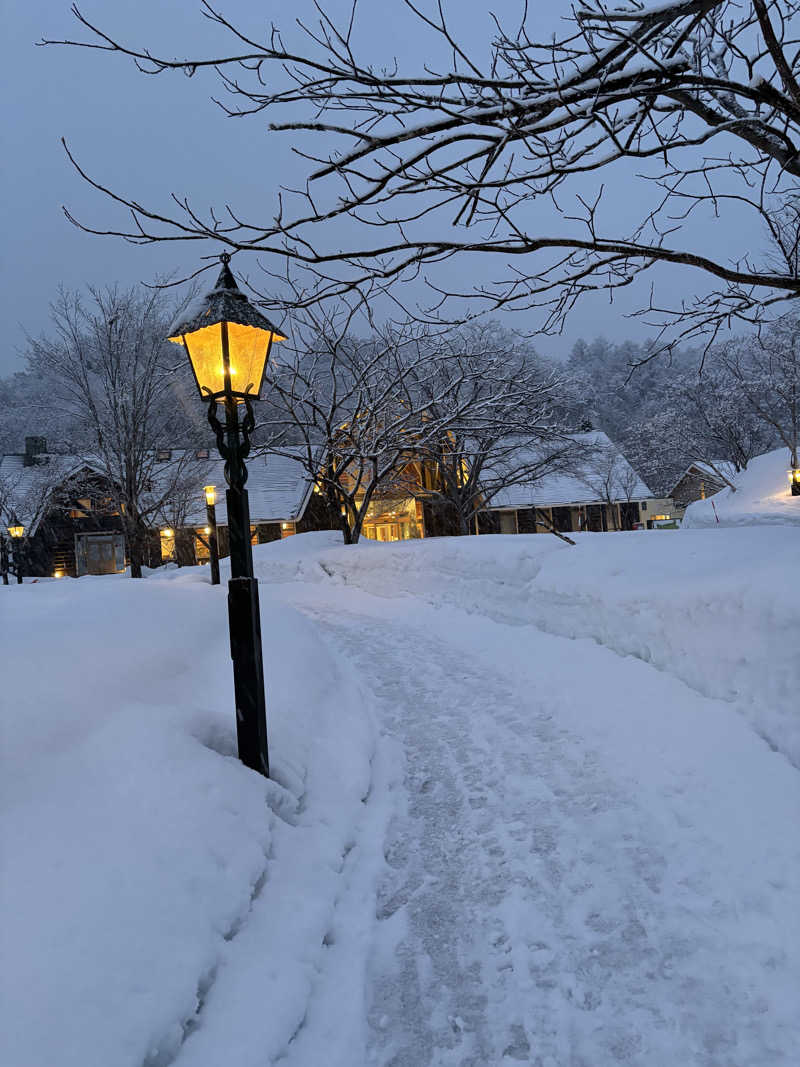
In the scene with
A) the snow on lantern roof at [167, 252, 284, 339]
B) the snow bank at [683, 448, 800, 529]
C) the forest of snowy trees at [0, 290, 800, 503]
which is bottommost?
the snow bank at [683, 448, 800, 529]

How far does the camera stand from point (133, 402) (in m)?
20.3

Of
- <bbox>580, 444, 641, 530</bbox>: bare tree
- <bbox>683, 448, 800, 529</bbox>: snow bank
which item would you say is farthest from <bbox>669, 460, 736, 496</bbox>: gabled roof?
<bbox>580, 444, 641, 530</bbox>: bare tree

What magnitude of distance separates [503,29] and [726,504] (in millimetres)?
29843

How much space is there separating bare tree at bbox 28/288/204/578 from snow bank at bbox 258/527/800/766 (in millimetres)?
13525

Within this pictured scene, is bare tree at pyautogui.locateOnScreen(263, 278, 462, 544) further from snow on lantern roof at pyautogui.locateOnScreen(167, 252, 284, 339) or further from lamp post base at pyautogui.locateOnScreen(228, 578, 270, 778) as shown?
lamp post base at pyautogui.locateOnScreen(228, 578, 270, 778)

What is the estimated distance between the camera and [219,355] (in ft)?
13.1

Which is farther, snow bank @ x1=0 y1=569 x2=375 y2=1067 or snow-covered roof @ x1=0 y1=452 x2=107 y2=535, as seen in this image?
snow-covered roof @ x1=0 y1=452 x2=107 y2=535

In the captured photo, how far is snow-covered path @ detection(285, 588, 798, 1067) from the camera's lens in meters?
2.22

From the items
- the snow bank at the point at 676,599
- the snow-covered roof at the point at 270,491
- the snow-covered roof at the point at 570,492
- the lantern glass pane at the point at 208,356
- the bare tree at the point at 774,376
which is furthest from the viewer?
the snow-covered roof at the point at 570,492

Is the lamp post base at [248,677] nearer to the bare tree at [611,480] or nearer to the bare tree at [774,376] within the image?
the bare tree at [774,376]

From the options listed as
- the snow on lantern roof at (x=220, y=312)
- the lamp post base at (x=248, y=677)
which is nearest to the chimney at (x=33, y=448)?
the snow on lantern roof at (x=220, y=312)

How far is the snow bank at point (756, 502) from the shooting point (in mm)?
22203

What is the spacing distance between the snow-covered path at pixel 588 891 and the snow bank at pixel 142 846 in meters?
0.48

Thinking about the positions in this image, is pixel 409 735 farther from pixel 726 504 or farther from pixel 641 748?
pixel 726 504
